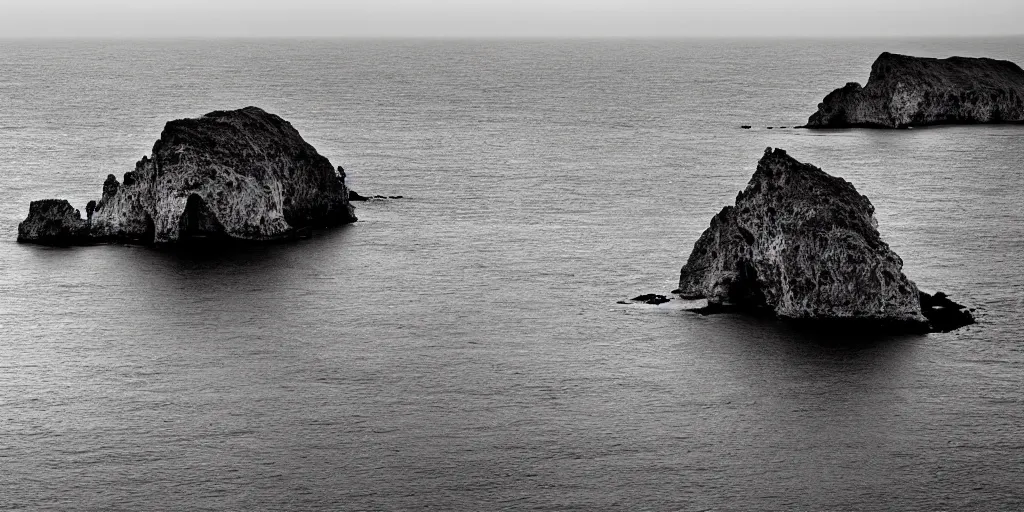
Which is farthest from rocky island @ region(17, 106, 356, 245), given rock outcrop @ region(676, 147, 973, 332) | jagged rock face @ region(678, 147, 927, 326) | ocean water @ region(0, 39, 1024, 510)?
jagged rock face @ region(678, 147, 927, 326)

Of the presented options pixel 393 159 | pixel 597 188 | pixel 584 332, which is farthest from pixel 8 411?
pixel 393 159

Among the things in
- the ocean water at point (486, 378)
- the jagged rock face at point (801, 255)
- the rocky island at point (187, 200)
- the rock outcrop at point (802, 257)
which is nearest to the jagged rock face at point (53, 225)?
the rocky island at point (187, 200)

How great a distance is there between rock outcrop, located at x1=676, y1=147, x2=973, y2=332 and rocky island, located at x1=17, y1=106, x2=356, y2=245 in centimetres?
3097

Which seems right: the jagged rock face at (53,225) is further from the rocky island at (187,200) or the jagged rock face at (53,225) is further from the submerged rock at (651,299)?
the submerged rock at (651,299)

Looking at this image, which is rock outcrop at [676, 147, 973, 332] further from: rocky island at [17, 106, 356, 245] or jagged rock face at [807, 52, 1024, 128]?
jagged rock face at [807, 52, 1024, 128]

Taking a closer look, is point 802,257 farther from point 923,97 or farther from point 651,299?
point 923,97

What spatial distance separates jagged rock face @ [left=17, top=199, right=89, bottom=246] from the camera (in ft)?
268

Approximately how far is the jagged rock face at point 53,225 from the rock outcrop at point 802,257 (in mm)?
39861

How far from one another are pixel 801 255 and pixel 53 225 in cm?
4743

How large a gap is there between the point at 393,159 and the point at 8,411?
85.3 meters

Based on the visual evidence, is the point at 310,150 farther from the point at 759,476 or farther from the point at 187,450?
the point at 759,476

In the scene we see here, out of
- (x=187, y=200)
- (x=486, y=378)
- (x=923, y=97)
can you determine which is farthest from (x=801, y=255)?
(x=923, y=97)

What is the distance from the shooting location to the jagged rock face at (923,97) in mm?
178000

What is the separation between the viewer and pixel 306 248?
8075cm
